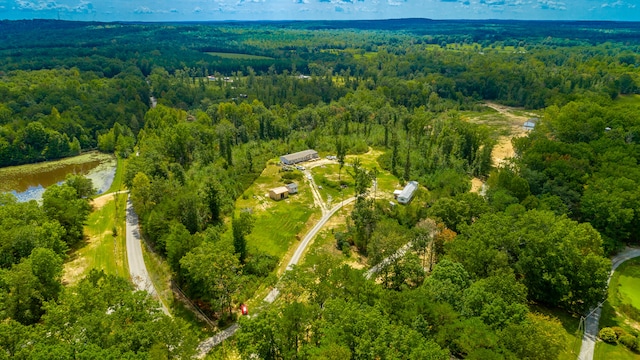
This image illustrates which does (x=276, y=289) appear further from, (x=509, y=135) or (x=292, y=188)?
(x=509, y=135)

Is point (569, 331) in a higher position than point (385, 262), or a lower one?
lower

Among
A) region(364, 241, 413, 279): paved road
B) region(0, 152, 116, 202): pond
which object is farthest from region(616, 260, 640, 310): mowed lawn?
region(0, 152, 116, 202): pond

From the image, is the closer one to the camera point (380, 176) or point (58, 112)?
point (380, 176)

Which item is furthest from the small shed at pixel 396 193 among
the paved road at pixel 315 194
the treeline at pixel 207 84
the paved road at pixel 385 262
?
the treeline at pixel 207 84

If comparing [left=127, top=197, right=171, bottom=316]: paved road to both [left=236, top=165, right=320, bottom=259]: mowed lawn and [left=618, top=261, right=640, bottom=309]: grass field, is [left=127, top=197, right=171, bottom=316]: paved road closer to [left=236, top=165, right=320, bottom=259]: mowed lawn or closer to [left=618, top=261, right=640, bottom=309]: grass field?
[left=236, top=165, right=320, bottom=259]: mowed lawn

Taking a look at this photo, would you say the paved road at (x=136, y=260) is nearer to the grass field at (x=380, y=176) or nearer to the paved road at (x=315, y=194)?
the paved road at (x=315, y=194)

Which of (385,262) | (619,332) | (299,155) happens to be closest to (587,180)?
(619,332)

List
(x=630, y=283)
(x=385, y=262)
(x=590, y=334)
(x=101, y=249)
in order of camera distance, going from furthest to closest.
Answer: (x=101, y=249) → (x=630, y=283) → (x=385, y=262) → (x=590, y=334)
